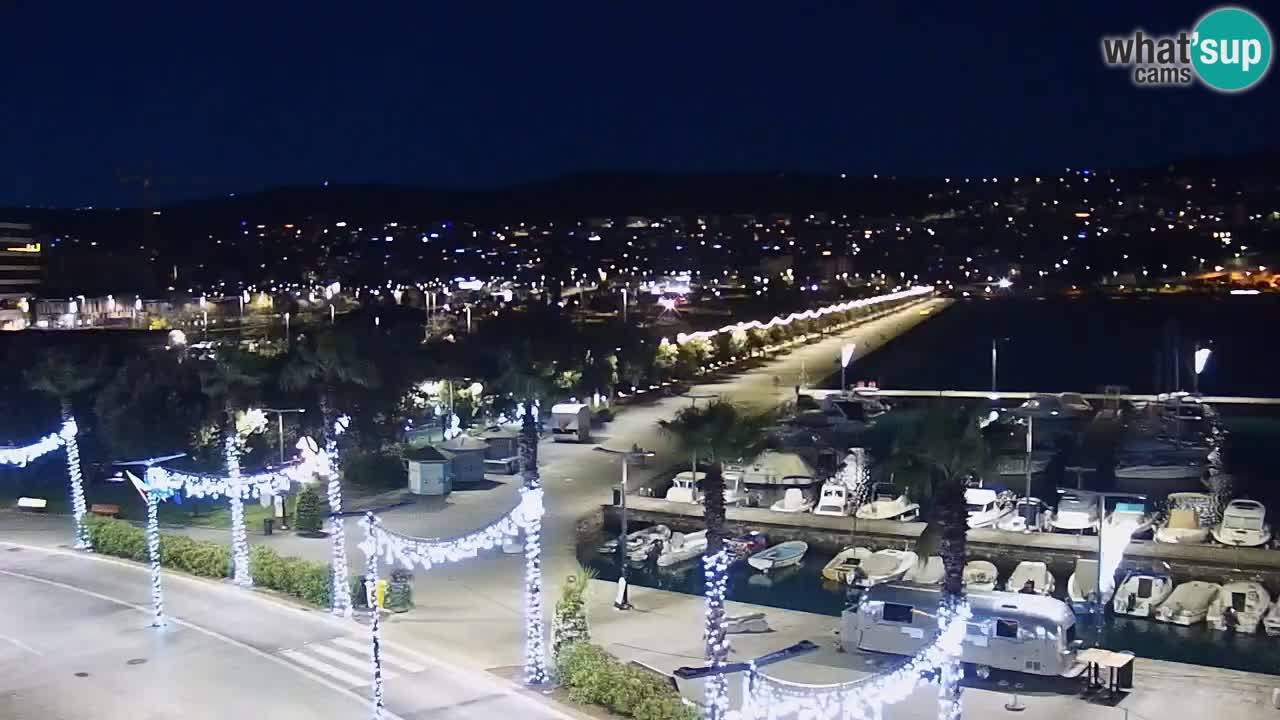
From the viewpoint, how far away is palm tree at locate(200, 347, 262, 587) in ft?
76.6

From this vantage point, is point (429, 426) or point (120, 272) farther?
point (120, 272)

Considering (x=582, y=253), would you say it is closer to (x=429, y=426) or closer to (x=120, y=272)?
(x=120, y=272)

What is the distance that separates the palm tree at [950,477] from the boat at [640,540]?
14509mm

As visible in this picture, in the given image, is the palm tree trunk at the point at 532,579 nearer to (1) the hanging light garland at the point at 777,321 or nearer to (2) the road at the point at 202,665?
(2) the road at the point at 202,665

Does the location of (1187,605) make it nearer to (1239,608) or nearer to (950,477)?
(1239,608)

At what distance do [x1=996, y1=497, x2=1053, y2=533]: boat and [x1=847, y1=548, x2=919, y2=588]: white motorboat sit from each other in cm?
471

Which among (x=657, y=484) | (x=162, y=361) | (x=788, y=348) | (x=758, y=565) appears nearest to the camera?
(x=758, y=565)

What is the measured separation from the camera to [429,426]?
1741 inches

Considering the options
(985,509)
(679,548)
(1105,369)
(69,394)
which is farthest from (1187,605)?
(1105,369)

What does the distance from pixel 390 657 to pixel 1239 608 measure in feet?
50.5

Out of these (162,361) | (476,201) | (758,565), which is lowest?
(758,565)

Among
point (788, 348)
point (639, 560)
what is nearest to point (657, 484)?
point (639, 560)

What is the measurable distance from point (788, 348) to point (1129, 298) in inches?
4314

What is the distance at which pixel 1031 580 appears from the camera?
24484 mm
